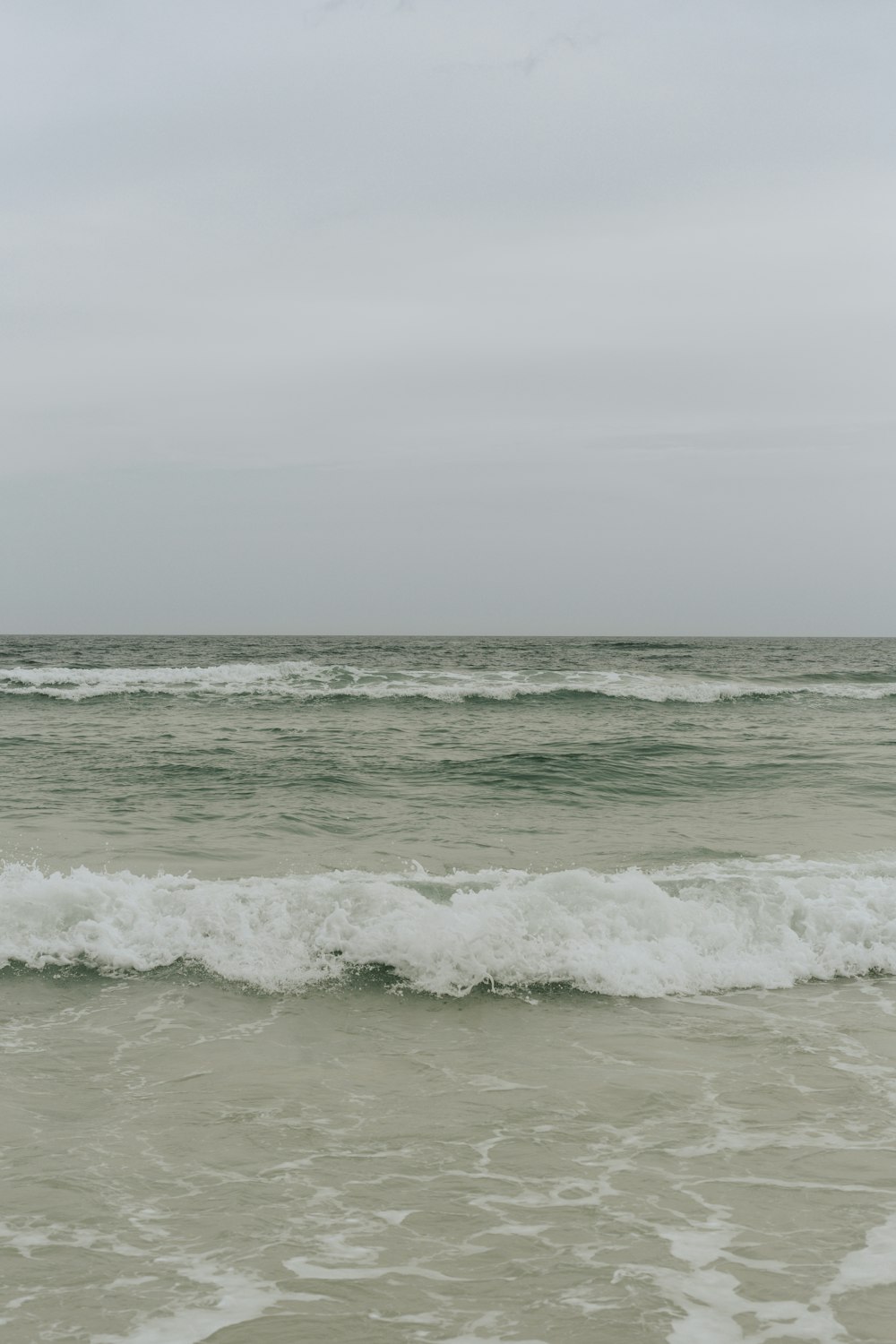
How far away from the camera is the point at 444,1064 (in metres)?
5.29

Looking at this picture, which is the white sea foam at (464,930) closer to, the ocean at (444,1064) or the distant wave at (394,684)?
the ocean at (444,1064)

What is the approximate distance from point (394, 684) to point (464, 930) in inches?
943

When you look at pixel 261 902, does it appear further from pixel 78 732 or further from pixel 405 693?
pixel 405 693

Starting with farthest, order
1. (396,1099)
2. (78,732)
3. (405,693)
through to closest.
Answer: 1. (405,693)
2. (78,732)
3. (396,1099)

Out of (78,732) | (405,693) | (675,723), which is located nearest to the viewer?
(78,732)

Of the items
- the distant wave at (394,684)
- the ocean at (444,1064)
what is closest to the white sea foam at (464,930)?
the ocean at (444,1064)

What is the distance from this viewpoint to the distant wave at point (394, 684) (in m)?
28.0

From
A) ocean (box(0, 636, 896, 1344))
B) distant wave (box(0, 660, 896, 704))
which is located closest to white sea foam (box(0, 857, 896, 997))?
ocean (box(0, 636, 896, 1344))

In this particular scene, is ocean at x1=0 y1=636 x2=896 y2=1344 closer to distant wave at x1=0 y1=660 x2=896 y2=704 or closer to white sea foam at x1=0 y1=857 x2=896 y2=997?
white sea foam at x1=0 y1=857 x2=896 y2=997

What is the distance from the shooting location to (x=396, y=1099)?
4.80 m

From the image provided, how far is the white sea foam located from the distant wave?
1926 cm

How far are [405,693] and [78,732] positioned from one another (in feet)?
33.8

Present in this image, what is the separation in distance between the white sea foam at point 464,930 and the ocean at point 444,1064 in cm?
3

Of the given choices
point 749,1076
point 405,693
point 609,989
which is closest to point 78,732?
point 405,693
